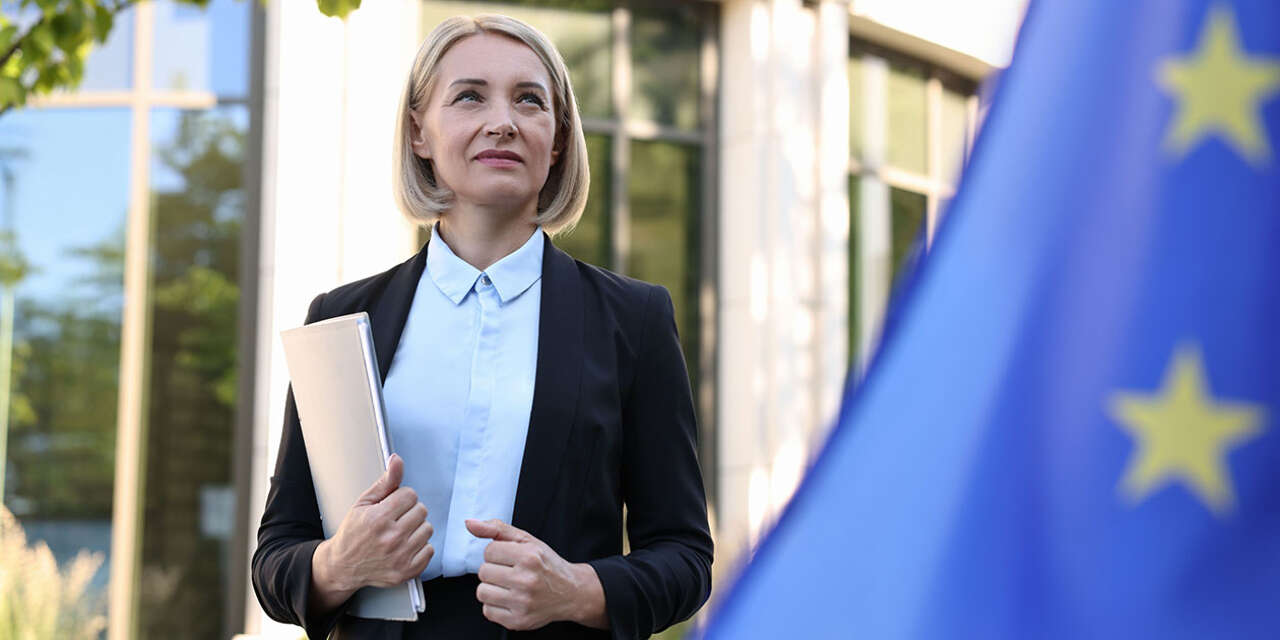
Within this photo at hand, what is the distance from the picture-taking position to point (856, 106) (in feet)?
38.4

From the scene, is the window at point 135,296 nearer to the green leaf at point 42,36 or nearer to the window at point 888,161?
the window at point 888,161

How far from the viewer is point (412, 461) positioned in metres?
1.83

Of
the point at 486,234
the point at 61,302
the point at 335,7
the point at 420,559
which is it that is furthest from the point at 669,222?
the point at 420,559

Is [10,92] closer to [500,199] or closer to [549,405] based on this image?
[500,199]

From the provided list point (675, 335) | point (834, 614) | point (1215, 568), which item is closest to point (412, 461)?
point (675, 335)

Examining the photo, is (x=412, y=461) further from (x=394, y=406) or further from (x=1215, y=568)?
(x=1215, y=568)

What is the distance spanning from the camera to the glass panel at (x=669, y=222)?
10.5 metres

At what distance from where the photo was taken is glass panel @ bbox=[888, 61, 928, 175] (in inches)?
477

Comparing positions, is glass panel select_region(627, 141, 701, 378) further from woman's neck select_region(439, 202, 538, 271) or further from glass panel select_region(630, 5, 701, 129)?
woman's neck select_region(439, 202, 538, 271)

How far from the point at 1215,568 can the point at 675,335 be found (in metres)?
1.15

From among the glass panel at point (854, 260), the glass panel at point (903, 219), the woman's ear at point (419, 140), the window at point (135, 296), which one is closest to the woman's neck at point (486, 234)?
the woman's ear at point (419, 140)

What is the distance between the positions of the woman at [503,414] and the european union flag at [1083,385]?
797 mm

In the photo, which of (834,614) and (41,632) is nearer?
(834,614)

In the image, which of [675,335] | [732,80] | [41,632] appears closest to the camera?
[675,335]
